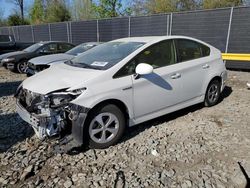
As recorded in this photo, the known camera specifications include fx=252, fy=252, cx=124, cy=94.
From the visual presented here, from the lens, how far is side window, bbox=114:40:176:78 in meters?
3.84

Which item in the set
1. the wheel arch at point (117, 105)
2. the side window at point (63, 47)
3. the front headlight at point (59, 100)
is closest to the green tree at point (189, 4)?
the side window at point (63, 47)

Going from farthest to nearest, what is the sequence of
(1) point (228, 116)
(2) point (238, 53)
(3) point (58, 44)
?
(3) point (58, 44), (2) point (238, 53), (1) point (228, 116)

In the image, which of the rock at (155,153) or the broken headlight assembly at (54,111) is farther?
the rock at (155,153)

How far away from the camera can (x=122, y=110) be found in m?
3.81

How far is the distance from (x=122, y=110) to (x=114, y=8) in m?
24.3

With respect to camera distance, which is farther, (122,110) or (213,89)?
(213,89)

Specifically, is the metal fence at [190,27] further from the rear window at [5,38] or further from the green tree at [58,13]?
the green tree at [58,13]

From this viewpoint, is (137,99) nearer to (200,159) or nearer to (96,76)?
(96,76)

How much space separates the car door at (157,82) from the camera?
3.93 metres

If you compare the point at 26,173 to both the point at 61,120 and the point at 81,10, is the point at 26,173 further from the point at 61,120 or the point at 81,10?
the point at 81,10

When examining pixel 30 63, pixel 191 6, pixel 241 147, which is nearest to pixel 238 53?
pixel 241 147

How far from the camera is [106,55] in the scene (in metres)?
4.29

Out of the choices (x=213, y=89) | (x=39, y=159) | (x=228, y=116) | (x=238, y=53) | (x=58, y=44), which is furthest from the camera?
(x=58, y=44)

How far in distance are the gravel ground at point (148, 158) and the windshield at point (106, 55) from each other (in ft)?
4.07
